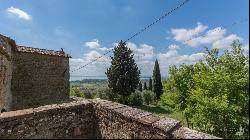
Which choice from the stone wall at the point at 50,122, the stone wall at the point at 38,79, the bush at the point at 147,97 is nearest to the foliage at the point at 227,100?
the stone wall at the point at 50,122

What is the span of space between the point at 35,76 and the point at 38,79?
12.8 inches

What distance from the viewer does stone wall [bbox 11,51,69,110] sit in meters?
17.6

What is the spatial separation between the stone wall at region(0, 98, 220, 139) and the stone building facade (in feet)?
41.3

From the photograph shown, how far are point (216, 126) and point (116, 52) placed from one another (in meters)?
28.0

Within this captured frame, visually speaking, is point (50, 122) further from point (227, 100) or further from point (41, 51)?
point (41, 51)

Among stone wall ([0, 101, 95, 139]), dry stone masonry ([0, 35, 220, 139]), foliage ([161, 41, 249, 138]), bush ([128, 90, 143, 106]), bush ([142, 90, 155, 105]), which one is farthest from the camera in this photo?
bush ([142, 90, 155, 105])

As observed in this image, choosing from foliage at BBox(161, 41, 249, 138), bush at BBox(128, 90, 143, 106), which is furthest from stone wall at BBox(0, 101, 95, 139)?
bush at BBox(128, 90, 143, 106)

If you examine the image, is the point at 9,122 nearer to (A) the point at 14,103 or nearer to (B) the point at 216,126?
(B) the point at 216,126

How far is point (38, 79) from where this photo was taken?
61.2 feet

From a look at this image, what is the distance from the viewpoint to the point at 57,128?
4.77 m

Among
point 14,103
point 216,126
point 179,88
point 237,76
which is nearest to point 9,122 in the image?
point 216,126

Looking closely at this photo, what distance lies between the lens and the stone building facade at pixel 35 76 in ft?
57.0

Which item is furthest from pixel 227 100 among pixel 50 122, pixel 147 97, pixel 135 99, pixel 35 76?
pixel 147 97

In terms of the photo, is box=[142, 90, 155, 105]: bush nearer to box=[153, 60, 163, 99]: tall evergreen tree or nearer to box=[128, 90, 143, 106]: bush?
box=[128, 90, 143, 106]: bush
